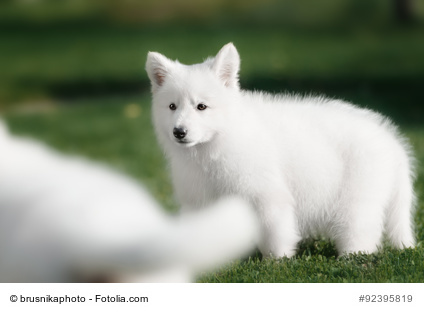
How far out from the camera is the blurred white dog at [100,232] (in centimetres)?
212

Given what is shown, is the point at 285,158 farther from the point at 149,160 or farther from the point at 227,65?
the point at 149,160

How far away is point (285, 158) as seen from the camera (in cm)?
495

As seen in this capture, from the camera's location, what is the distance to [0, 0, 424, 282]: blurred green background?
31.8 feet

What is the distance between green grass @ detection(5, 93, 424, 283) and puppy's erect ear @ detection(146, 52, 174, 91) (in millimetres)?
1434

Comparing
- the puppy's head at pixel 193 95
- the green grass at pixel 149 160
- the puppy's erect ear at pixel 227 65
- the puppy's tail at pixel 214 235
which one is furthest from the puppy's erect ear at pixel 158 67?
the puppy's tail at pixel 214 235

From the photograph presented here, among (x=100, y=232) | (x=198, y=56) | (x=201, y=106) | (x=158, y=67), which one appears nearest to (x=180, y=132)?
(x=201, y=106)

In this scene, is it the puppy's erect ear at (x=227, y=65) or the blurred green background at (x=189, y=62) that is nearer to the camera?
the puppy's erect ear at (x=227, y=65)

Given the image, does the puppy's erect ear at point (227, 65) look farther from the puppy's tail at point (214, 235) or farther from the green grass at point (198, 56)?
the green grass at point (198, 56)

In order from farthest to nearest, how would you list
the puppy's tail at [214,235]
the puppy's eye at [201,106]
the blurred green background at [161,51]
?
the blurred green background at [161,51] < the puppy's eye at [201,106] < the puppy's tail at [214,235]

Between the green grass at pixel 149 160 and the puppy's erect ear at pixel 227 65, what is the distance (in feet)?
4.36

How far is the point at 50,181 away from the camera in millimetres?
2371

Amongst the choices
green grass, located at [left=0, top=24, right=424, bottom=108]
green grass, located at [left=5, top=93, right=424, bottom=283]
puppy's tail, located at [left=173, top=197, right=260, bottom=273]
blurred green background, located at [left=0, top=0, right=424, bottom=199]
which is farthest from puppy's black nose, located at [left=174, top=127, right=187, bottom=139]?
green grass, located at [left=0, top=24, right=424, bottom=108]

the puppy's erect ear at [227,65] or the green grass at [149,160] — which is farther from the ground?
the puppy's erect ear at [227,65]

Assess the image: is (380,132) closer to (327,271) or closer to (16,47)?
(327,271)
